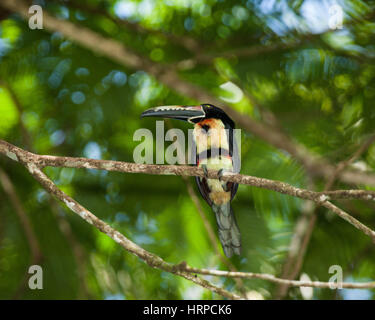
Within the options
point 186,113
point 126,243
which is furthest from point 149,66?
point 126,243

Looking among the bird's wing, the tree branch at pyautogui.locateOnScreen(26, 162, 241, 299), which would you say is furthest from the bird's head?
the tree branch at pyautogui.locateOnScreen(26, 162, 241, 299)

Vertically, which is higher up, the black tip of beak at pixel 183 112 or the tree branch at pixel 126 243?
the black tip of beak at pixel 183 112

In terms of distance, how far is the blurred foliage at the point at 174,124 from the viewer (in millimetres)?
2250

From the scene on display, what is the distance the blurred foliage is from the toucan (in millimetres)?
206

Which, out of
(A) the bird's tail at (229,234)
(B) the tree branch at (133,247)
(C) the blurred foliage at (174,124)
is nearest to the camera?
(B) the tree branch at (133,247)

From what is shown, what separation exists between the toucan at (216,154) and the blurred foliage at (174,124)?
0.21 metres

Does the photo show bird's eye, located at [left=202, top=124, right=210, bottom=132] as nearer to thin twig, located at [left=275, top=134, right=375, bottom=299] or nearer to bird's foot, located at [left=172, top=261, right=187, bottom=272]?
thin twig, located at [left=275, top=134, right=375, bottom=299]

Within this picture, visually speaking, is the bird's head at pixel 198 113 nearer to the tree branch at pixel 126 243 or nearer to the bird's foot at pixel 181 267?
the tree branch at pixel 126 243

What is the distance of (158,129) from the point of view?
2361 millimetres

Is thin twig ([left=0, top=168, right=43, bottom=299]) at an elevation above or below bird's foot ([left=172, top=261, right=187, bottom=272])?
above

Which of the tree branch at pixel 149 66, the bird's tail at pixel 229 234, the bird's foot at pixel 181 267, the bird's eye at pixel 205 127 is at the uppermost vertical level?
the tree branch at pixel 149 66

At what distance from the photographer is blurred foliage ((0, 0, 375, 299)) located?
7.38 ft

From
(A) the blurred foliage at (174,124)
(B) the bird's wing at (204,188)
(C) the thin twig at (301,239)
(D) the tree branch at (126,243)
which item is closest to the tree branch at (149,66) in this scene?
(A) the blurred foliage at (174,124)

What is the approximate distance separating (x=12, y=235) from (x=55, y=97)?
832 mm
